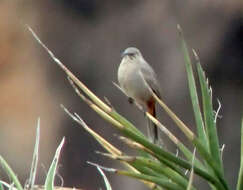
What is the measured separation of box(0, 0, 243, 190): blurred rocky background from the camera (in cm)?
1120

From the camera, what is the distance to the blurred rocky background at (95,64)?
11203 mm

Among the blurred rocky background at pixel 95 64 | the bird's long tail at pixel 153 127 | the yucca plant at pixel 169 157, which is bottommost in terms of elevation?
the blurred rocky background at pixel 95 64

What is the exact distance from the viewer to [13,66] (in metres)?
12.4

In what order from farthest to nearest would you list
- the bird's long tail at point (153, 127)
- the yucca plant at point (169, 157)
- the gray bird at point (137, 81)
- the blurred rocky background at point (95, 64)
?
1. the blurred rocky background at point (95, 64)
2. the gray bird at point (137, 81)
3. the bird's long tail at point (153, 127)
4. the yucca plant at point (169, 157)

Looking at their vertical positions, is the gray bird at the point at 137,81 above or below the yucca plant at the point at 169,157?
below

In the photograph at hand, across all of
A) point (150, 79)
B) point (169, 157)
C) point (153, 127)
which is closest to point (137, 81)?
point (150, 79)

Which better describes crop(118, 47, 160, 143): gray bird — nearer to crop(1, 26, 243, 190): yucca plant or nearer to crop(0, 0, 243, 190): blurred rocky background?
crop(1, 26, 243, 190): yucca plant

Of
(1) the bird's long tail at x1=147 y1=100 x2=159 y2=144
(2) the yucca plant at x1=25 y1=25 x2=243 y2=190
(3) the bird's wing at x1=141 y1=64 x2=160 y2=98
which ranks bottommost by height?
(1) the bird's long tail at x1=147 y1=100 x2=159 y2=144

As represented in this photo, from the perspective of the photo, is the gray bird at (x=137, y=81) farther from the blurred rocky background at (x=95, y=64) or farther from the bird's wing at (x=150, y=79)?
the blurred rocky background at (x=95, y=64)

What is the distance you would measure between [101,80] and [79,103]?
453 millimetres

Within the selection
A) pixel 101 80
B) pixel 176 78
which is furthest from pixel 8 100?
pixel 176 78

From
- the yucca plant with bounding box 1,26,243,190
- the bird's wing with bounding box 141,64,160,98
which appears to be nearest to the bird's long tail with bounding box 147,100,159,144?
the bird's wing with bounding box 141,64,160,98

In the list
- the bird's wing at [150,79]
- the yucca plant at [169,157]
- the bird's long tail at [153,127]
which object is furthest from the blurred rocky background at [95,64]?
the yucca plant at [169,157]

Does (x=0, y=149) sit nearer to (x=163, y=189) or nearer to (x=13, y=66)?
(x=13, y=66)
